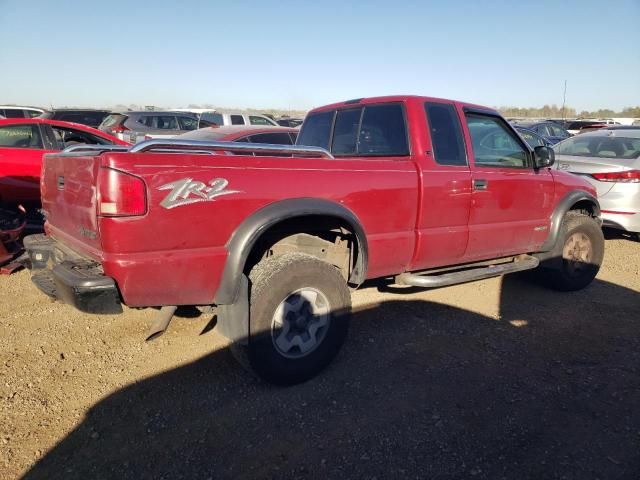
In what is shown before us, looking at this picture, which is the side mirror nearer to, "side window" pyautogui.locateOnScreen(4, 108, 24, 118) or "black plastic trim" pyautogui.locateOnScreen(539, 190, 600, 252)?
"black plastic trim" pyautogui.locateOnScreen(539, 190, 600, 252)

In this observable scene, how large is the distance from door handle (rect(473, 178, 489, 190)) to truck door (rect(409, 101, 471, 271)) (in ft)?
0.31

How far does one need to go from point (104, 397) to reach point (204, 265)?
1.14m

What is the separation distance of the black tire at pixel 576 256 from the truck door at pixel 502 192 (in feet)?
1.57

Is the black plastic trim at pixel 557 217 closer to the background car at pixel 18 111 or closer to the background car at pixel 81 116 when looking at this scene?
the background car at pixel 81 116

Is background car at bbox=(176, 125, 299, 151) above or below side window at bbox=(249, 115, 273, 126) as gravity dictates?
below

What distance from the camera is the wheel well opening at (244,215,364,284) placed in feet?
10.7

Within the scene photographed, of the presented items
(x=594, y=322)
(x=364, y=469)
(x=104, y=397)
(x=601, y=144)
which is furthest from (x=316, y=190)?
(x=601, y=144)

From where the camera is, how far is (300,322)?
3.23 meters

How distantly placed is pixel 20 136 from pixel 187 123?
24.6ft

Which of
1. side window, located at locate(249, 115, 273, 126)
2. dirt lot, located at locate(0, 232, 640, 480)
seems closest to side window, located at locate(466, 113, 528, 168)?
dirt lot, located at locate(0, 232, 640, 480)

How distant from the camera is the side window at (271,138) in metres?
7.76

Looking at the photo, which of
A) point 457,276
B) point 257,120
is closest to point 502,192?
point 457,276

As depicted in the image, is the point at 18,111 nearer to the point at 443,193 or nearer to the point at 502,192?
the point at 443,193

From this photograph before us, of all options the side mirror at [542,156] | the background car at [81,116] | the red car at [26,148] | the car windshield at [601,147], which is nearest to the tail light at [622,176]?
the car windshield at [601,147]
